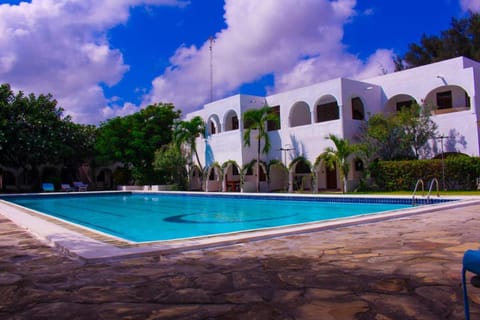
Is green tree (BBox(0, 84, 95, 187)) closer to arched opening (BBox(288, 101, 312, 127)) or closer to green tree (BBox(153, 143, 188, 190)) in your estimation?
green tree (BBox(153, 143, 188, 190))

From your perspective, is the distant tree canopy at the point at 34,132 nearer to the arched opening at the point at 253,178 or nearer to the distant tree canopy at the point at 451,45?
the arched opening at the point at 253,178

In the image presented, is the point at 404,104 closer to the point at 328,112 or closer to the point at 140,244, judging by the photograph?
the point at 328,112

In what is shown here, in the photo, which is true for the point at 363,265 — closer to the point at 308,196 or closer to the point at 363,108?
the point at 308,196

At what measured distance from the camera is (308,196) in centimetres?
1630

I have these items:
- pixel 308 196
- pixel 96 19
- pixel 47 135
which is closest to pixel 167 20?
pixel 96 19

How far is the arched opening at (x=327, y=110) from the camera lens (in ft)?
74.6

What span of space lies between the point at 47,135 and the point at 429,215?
2667cm

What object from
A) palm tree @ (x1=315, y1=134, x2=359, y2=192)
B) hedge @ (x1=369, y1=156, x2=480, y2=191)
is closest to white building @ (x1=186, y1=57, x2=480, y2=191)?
palm tree @ (x1=315, y1=134, x2=359, y2=192)

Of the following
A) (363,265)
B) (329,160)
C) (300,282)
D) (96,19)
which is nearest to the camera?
(300,282)

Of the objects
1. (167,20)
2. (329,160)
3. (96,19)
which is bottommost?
(329,160)

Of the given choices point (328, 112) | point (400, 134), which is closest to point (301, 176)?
point (328, 112)

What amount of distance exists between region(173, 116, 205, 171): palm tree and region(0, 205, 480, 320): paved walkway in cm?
2002

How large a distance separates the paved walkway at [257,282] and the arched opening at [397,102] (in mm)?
15928

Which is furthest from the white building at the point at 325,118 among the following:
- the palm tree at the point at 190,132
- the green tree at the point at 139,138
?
the green tree at the point at 139,138
